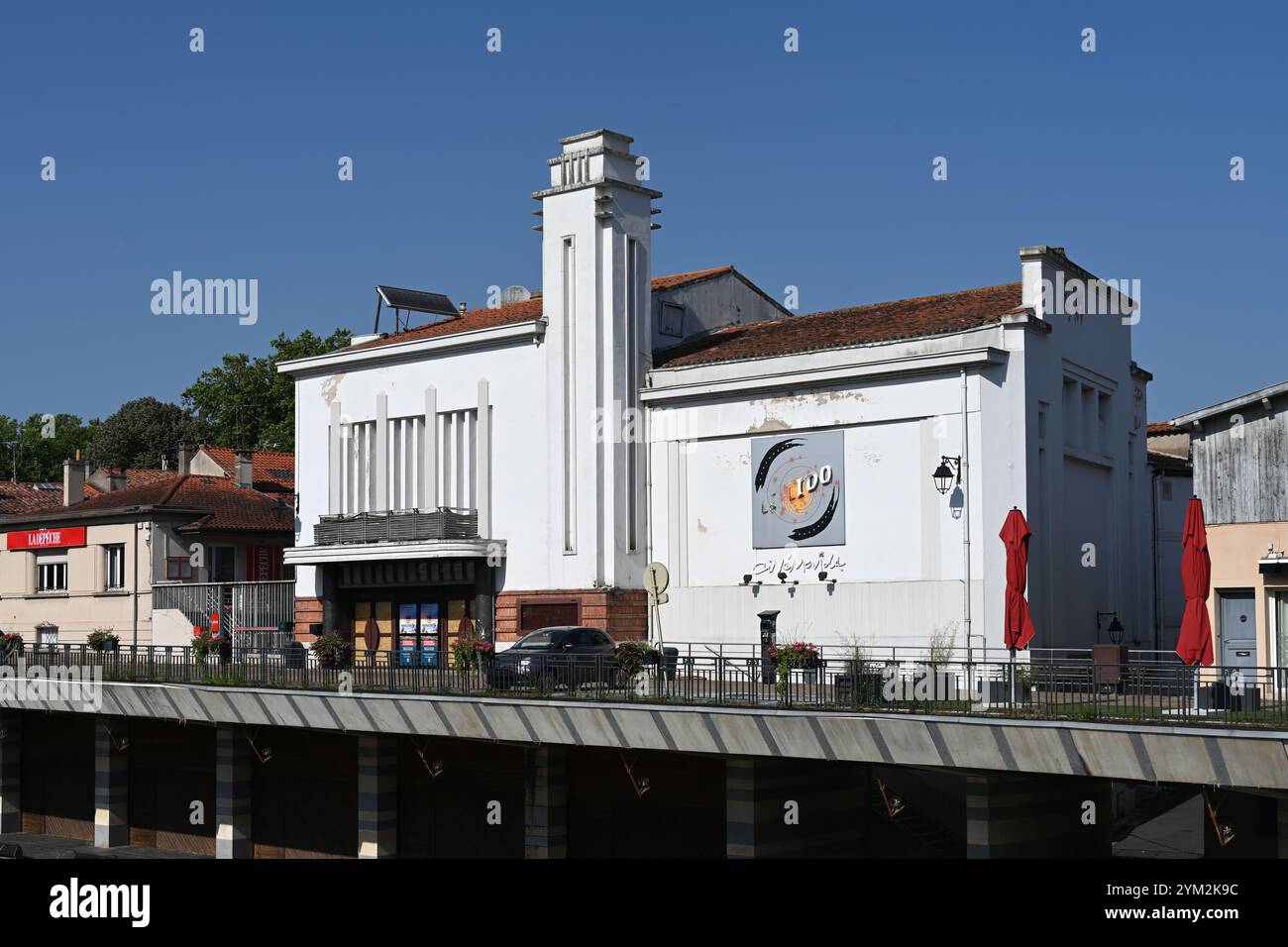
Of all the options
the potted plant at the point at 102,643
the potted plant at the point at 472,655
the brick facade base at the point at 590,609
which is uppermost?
the brick facade base at the point at 590,609

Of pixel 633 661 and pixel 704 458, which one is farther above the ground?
pixel 704 458

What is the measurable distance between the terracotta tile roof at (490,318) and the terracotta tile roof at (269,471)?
16.2 metres

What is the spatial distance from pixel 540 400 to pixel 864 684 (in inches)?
711

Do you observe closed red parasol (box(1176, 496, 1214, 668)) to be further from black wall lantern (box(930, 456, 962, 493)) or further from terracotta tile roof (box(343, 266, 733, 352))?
terracotta tile roof (box(343, 266, 733, 352))

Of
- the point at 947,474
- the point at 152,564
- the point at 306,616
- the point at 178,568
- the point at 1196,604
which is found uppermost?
the point at 947,474

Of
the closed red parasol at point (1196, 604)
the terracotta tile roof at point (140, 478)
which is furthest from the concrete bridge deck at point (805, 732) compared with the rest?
the terracotta tile roof at point (140, 478)

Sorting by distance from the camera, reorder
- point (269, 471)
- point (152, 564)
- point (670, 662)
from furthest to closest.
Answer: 1. point (269, 471)
2. point (152, 564)
3. point (670, 662)

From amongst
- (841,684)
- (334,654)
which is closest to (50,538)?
(334,654)

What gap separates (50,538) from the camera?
2323 inches

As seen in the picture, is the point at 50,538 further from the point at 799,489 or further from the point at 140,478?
the point at 799,489

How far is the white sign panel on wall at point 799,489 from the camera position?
1500 inches

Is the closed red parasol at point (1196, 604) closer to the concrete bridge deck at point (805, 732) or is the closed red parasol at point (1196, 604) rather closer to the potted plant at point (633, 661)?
the concrete bridge deck at point (805, 732)

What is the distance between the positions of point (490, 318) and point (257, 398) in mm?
51826
